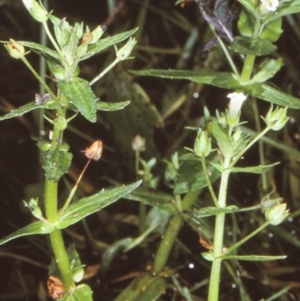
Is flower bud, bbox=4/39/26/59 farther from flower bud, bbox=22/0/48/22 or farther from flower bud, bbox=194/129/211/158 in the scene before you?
flower bud, bbox=194/129/211/158

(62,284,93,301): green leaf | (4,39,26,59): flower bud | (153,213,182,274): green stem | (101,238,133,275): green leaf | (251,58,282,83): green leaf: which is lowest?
(101,238,133,275): green leaf

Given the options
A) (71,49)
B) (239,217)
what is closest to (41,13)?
(71,49)

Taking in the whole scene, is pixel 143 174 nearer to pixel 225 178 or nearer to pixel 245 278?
pixel 245 278

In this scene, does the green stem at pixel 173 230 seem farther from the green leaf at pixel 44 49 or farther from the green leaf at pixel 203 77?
the green leaf at pixel 44 49

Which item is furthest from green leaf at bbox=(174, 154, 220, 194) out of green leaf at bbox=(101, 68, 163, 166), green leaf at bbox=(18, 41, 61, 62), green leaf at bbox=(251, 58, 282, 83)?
green leaf at bbox=(101, 68, 163, 166)

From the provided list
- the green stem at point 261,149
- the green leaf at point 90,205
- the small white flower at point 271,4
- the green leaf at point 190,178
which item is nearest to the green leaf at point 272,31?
the small white flower at point 271,4
